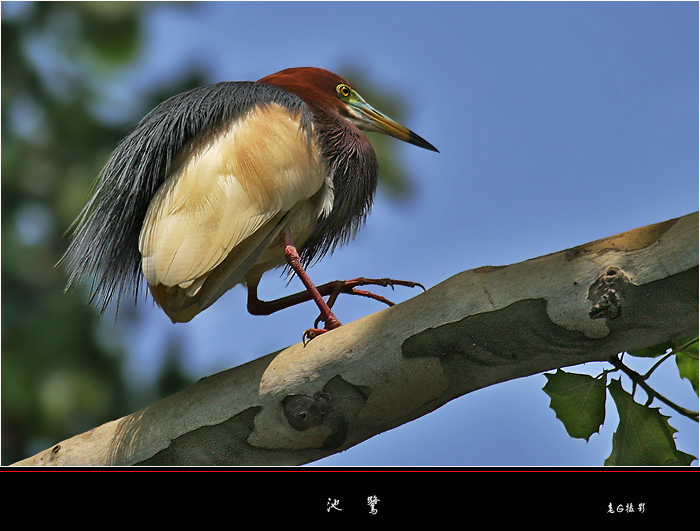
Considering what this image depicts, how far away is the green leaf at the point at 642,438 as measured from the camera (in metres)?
1.53

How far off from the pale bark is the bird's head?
89 cm

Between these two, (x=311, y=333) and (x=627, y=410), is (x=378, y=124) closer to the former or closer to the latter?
(x=311, y=333)

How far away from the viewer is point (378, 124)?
7.87 feet

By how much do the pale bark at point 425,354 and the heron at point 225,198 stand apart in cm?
20

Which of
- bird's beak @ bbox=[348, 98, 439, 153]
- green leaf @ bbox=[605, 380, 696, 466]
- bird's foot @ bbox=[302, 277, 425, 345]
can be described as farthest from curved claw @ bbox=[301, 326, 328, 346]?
bird's beak @ bbox=[348, 98, 439, 153]

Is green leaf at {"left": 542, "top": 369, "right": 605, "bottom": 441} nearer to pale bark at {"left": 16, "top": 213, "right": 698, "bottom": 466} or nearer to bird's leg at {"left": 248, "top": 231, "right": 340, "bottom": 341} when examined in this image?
pale bark at {"left": 16, "top": 213, "right": 698, "bottom": 466}

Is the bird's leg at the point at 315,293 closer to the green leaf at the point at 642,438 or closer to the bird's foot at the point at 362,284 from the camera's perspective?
the bird's foot at the point at 362,284

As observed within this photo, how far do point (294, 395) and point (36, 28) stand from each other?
2.83 m

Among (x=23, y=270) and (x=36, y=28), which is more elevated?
(x=36, y=28)

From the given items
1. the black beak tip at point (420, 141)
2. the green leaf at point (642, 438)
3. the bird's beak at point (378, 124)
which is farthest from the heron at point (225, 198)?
the green leaf at point (642, 438)

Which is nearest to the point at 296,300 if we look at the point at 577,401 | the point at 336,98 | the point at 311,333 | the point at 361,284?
the point at 361,284
